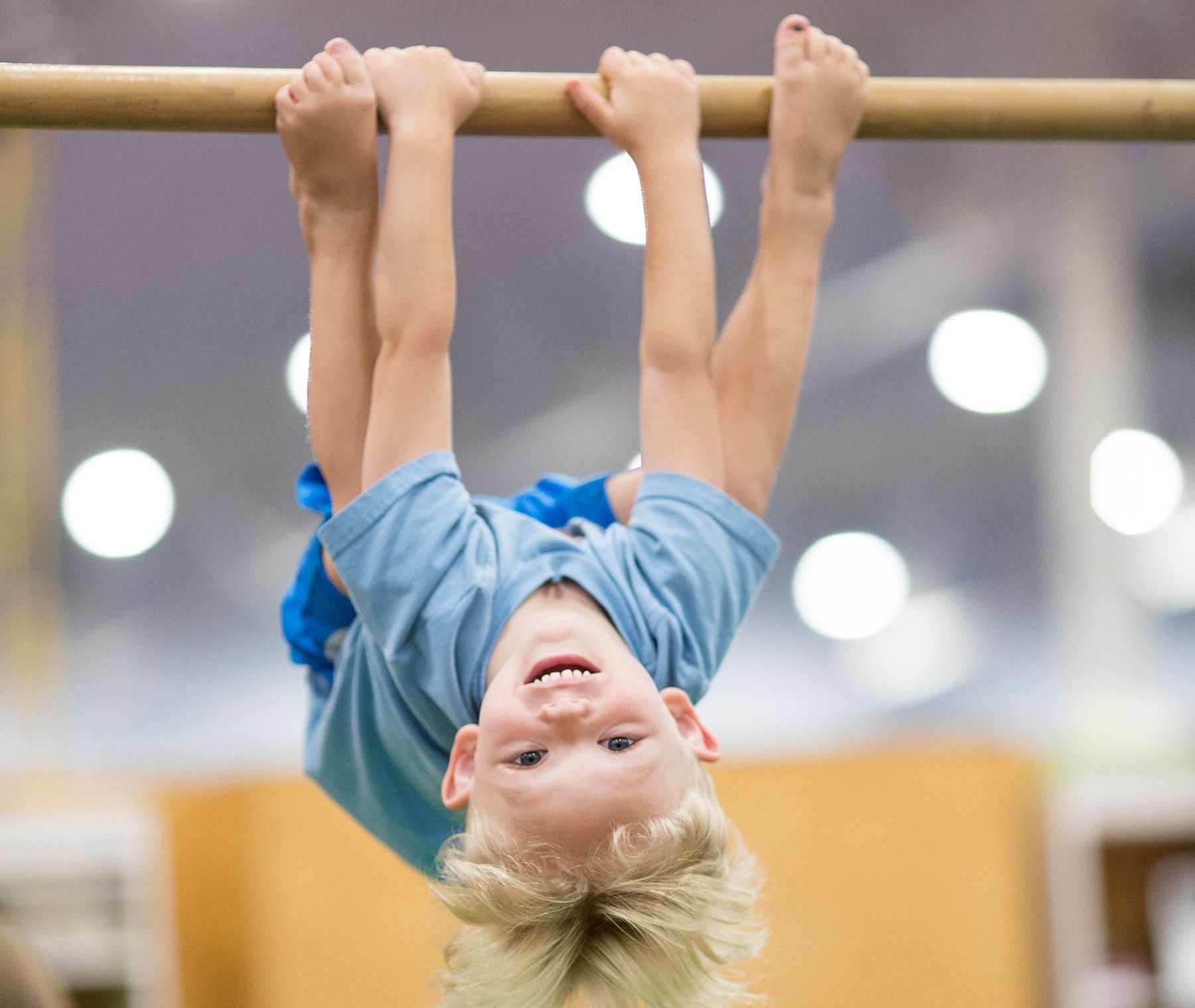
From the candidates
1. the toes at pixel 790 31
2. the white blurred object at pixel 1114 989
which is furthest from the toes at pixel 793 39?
the white blurred object at pixel 1114 989

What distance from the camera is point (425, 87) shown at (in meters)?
1.24

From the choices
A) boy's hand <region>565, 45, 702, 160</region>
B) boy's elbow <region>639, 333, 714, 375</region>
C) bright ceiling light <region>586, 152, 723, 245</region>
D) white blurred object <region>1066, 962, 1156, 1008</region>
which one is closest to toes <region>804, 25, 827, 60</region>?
boy's hand <region>565, 45, 702, 160</region>

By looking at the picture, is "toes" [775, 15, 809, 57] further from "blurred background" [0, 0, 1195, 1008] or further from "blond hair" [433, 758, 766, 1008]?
"blurred background" [0, 0, 1195, 1008]

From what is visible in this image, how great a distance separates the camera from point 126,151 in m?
3.02

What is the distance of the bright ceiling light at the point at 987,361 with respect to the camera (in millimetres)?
3600

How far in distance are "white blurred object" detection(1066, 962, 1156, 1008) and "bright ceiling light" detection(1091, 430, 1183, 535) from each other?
3.49 feet

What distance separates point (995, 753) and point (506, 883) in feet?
6.65

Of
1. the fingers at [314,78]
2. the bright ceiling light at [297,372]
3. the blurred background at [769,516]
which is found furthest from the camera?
the bright ceiling light at [297,372]

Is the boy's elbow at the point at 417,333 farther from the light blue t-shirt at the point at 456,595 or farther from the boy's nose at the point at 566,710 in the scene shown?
the boy's nose at the point at 566,710

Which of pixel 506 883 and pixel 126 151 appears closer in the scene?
pixel 506 883

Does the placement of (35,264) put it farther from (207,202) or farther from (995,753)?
(995,753)

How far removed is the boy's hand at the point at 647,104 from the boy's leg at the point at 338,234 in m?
0.20

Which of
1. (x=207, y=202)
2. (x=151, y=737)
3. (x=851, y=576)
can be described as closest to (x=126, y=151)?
(x=207, y=202)

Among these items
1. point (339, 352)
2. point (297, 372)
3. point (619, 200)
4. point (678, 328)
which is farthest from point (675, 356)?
point (297, 372)
